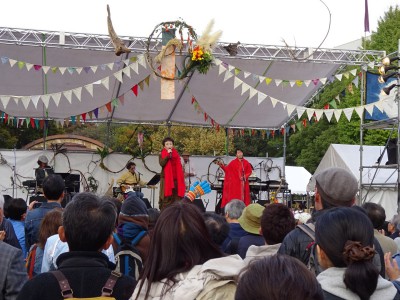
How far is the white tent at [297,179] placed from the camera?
24.5 metres

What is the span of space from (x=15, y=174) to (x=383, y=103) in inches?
359

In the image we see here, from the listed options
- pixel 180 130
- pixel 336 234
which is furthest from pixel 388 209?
pixel 180 130

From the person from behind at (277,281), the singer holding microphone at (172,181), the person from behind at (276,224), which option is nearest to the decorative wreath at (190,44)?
the singer holding microphone at (172,181)

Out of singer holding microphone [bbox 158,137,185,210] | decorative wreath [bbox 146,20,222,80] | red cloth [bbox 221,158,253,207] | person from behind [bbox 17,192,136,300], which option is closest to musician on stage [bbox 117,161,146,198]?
singer holding microphone [bbox 158,137,185,210]

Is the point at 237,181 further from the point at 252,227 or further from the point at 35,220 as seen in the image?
the point at 252,227

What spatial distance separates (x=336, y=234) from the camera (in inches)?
92.4

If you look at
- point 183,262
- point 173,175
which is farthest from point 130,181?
point 183,262

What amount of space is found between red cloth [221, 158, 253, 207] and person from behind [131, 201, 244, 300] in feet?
38.2

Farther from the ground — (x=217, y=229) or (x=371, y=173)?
(x=217, y=229)

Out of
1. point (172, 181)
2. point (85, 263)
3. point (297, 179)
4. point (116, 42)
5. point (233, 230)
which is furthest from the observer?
point (297, 179)

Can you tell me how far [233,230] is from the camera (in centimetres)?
539

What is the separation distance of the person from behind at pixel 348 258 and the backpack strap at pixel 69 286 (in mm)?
803

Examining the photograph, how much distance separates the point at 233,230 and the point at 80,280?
298 centimetres

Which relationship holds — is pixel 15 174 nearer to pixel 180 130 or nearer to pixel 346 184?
pixel 346 184
